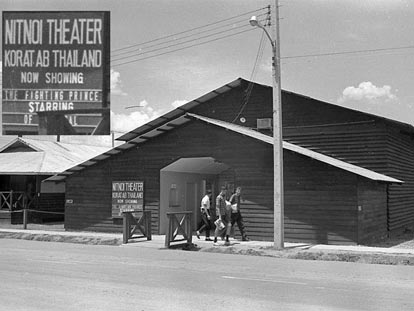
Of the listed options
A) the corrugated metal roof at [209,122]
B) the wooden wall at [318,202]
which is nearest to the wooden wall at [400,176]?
the corrugated metal roof at [209,122]

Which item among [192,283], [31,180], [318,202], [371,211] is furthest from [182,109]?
[192,283]

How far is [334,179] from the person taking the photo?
1744 cm

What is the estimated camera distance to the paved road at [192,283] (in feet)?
26.3

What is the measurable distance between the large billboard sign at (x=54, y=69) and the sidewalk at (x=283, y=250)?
8.89 metres

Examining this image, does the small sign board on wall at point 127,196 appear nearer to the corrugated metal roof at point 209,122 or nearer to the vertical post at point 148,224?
the corrugated metal roof at point 209,122

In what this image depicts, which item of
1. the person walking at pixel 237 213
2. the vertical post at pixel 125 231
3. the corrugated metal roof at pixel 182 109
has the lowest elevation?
the vertical post at pixel 125 231

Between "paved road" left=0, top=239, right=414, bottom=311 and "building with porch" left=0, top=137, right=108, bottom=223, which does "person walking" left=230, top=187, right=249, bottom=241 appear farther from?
"building with porch" left=0, top=137, right=108, bottom=223

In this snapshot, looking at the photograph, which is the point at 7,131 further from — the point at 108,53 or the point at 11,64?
the point at 108,53

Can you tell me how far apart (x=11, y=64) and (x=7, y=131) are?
12.3 ft

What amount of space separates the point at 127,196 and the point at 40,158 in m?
9.36

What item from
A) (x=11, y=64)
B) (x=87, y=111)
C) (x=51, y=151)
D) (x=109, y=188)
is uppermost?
(x=11, y=64)

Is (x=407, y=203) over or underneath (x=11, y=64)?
underneath

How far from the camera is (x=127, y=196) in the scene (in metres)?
21.5

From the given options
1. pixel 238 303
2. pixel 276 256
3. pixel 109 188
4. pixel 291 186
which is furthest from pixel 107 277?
pixel 109 188
